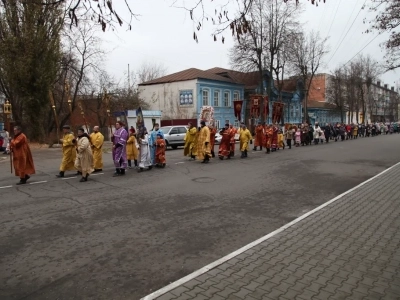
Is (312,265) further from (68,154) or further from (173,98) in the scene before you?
(173,98)

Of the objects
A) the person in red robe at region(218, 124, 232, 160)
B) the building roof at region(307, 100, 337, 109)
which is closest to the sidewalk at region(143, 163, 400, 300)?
the person in red robe at region(218, 124, 232, 160)

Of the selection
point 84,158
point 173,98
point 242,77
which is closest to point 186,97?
point 173,98

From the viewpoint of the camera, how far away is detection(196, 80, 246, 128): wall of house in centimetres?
4288

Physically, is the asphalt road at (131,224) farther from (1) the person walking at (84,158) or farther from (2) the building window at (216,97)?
(2) the building window at (216,97)

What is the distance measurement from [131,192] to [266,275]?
525 cm

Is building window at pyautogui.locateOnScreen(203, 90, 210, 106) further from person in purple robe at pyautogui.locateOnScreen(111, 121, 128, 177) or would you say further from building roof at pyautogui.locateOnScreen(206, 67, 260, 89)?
person in purple robe at pyautogui.locateOnScreen(111, 121, 128, 177)

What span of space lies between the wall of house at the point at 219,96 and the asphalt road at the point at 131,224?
32178 mm

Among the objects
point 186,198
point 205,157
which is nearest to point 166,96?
point 205,157

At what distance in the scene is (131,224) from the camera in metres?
5.92

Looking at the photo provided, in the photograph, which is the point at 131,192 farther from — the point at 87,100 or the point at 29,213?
the point at 87,100

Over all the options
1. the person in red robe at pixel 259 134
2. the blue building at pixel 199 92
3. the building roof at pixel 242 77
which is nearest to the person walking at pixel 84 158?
the person in red robe at pixel 259 134

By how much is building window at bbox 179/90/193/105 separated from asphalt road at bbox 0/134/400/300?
31786 millimetres

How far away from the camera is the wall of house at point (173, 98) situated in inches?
1681

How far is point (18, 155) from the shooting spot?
10.1 meters
